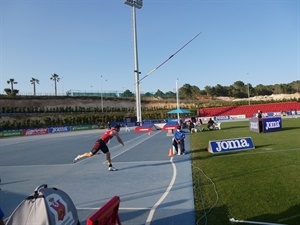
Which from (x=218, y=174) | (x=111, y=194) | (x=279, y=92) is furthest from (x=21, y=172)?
(x=279, y=92)

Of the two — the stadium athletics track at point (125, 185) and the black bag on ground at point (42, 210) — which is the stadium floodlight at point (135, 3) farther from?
the black bag on ground at point (42, 210)

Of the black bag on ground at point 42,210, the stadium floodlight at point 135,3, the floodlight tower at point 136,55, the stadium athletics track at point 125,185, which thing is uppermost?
the stadium floodlight at point 135,3

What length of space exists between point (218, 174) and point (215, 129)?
24.3 m

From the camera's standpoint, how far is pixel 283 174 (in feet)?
30.2

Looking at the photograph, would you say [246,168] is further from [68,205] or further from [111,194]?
[68,205]

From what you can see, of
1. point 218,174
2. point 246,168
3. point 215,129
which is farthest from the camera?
point 215,129

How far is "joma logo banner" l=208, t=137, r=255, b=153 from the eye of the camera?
14812 millimetres

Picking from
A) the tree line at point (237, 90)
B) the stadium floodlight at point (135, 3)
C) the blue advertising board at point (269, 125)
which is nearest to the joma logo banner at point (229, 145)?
the blue advertising board at point (269, 125)

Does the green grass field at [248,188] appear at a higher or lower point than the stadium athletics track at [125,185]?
higher

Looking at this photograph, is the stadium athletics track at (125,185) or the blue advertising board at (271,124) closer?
the stadium athletics track at (125,185)

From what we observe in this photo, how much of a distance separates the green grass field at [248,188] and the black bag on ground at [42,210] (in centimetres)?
290

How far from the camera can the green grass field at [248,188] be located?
6023 mm

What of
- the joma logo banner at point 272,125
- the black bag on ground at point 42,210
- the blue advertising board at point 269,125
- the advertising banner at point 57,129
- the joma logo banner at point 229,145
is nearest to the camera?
the black bag on ground at point 42,210

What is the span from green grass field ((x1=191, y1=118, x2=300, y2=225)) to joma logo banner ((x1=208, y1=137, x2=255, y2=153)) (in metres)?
1.63
